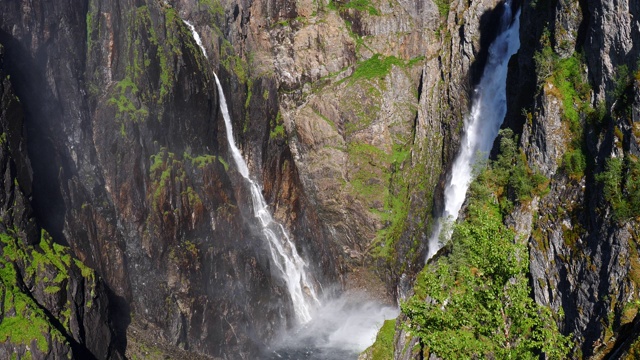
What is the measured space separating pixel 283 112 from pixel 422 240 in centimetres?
2084

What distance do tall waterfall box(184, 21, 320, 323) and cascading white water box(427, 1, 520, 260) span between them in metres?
12.9

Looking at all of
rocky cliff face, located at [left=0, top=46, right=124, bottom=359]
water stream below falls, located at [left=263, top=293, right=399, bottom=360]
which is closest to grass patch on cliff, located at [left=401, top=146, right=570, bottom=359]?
rocky cliff face, located at [left=0, top=46, right=124, bottom=359]

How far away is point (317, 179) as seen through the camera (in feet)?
215

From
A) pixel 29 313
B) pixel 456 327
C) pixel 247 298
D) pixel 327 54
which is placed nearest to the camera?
pixel 456 327

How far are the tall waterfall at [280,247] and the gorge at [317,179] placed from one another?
0.74 feet

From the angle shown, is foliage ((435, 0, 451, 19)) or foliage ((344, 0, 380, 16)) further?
foliage ((344, 0, 380, 16))

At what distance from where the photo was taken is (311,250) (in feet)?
203

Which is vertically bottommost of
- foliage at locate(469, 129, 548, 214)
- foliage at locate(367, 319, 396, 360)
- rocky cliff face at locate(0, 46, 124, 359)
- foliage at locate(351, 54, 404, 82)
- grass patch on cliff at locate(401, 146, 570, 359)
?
foliage at locate(367, 319, 396, 360)

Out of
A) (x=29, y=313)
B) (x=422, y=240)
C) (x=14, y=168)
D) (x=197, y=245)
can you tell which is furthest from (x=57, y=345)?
(x=422, y=240)

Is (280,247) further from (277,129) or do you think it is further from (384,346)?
(384,346)

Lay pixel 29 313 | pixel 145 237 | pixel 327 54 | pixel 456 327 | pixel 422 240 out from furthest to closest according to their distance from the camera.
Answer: pixel 327 54, pixel 422 240, pixel 145 237, pixel 29 313, pixel 456 327

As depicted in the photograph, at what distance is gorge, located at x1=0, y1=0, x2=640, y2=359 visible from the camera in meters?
25.6

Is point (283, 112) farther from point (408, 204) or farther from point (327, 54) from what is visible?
point (408, 204)

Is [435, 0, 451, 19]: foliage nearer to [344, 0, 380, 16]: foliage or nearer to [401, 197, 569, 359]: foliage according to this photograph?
[344, 0, 380, 16]: foliage
